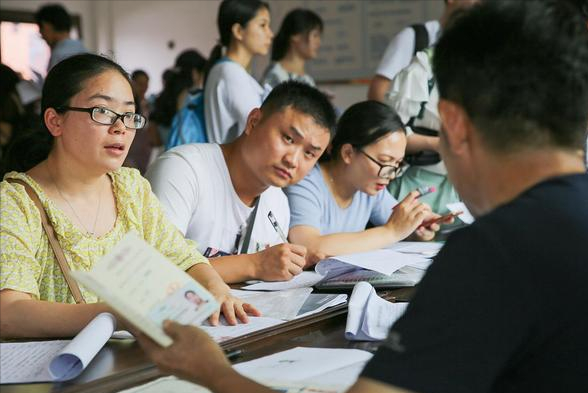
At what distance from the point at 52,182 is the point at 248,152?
0.72 m

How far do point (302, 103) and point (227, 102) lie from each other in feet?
3.23

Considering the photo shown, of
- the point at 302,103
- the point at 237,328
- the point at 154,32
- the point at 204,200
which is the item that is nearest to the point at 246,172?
the point at 204,200

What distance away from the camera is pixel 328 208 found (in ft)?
9.18

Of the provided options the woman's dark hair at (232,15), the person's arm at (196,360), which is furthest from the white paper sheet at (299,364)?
the woman's dark hair at (232,15)

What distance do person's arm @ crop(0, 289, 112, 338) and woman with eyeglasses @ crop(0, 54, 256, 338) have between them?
5 cm

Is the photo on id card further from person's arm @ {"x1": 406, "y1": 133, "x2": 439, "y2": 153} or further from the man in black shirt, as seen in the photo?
person's arm @ {"x1": 406, "y1": 133, "x2": 439, "y2": 153}

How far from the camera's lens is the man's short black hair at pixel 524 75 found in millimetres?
917

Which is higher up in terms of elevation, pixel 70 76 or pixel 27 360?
pixel 70 76

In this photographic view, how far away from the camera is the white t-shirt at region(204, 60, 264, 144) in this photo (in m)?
3.32

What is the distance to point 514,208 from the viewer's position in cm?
89

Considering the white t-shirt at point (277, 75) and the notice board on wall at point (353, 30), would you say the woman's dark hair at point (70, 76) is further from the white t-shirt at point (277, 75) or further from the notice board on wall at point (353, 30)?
the notice board on wall at point (353, 30)

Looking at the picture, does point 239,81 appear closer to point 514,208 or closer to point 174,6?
point 514,208

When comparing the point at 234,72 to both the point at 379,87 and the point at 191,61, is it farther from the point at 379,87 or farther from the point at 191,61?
the point at 191,61

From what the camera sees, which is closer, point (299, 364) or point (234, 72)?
point (299, 364)
